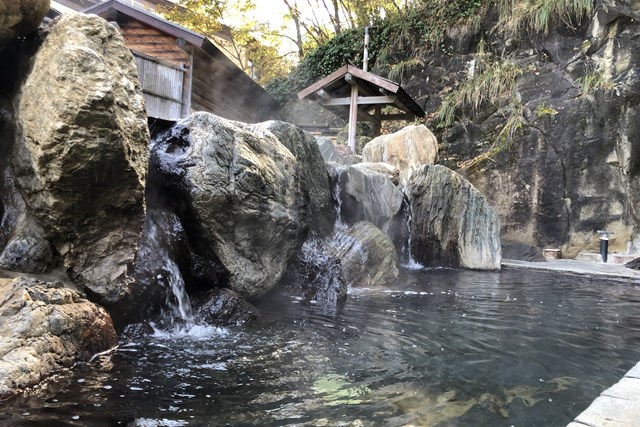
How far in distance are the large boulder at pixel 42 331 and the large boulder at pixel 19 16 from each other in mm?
1922

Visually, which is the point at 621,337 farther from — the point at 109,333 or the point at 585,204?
the point at 585,204

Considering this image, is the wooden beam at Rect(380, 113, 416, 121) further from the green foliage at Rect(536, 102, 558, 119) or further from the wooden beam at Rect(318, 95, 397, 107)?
the green foliage at Rect(536, 102, 558, 119)

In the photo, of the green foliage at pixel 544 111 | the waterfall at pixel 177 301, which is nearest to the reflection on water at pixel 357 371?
the waterfall at pixel 177 301

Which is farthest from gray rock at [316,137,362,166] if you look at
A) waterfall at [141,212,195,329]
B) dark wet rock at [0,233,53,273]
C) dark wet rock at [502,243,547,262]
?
dark wet rock at [0,233,53,273]

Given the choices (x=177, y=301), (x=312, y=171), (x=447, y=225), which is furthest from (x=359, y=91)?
(x=177, y=301)

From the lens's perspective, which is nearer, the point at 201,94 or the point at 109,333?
the point at 109,333

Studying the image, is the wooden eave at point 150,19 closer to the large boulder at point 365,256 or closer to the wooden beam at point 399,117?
the wooden beam at point 399,117

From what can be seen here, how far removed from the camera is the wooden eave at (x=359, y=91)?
12.7 m

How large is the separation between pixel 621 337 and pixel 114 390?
4.89 meters

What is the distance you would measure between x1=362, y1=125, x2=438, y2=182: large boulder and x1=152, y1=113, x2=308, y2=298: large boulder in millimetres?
7780

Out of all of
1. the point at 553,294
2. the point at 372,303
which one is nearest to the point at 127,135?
the point at 372,303

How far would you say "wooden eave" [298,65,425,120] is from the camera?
41.5 feet

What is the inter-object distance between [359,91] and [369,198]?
16.7 ft

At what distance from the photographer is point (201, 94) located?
44.0ft
